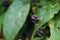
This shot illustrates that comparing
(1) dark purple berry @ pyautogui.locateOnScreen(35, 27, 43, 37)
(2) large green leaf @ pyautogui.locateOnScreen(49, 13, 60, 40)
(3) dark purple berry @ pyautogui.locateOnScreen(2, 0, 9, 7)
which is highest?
(3) dark purple berry @ pyautogui.locateOnScreen(2, 0, 9, 7)

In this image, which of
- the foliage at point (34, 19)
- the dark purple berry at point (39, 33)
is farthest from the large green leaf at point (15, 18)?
the dark purple berry at point (39, 33)

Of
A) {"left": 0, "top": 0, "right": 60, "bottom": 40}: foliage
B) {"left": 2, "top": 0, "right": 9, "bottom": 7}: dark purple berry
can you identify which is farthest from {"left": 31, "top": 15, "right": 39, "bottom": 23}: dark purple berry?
{"left": 2, "top": 0, "right": 9, "bottom": 7}: dark purple berry

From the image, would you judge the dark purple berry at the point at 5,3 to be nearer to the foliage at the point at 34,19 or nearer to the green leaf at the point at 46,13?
the foliage at the point at 34,19

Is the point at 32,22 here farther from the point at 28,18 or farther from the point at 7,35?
the point at 7,35

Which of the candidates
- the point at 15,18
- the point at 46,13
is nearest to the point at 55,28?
the point at 46,13

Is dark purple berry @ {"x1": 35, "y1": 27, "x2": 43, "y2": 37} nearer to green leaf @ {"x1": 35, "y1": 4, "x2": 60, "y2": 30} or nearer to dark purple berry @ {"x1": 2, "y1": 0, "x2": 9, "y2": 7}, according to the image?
green leaf @ {"x1": 35, "y1": 4, "x2": 60, "y2": 30}

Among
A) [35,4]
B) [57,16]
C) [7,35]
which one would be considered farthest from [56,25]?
[7,35]
